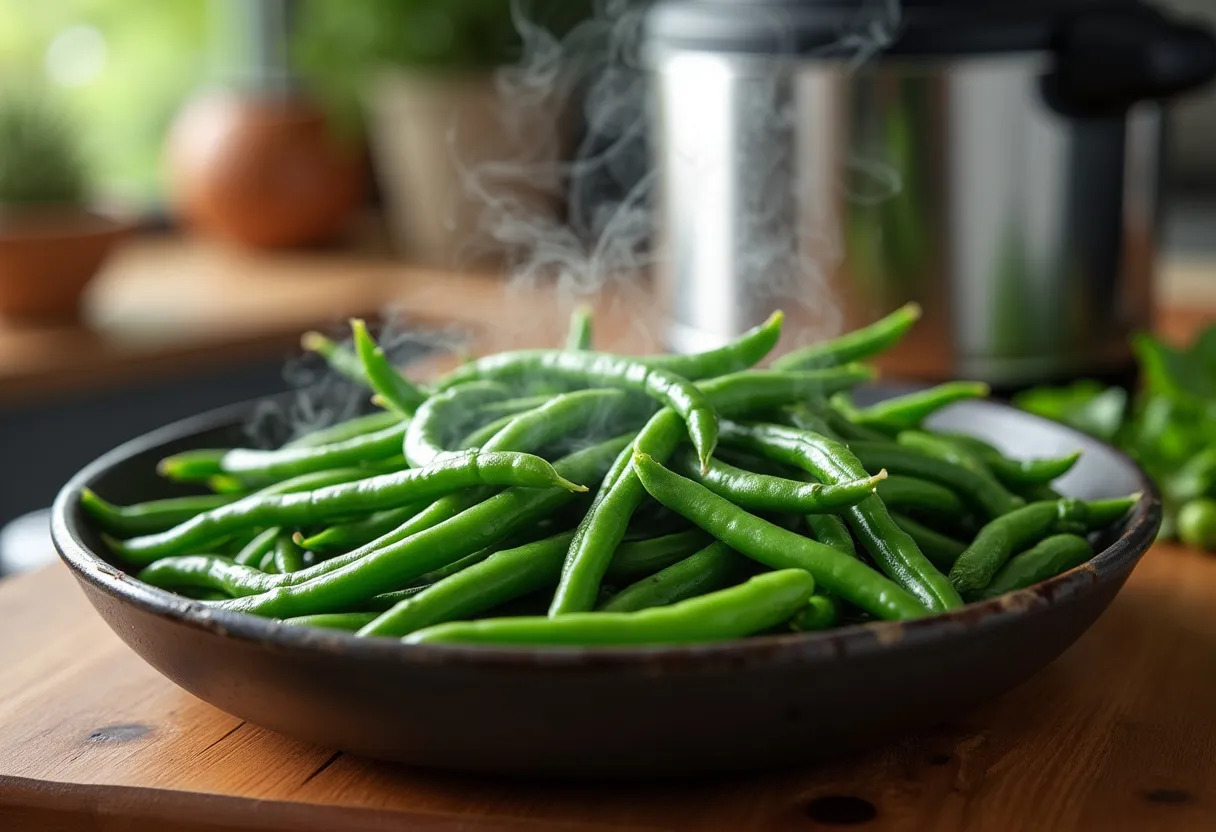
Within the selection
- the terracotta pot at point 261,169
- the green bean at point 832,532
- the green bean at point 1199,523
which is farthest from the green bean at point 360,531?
the terracotta pot at point 261,169

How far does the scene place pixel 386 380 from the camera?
1338 millimetres

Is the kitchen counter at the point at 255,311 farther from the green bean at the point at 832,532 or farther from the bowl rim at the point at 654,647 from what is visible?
the bowl rim at the point at 654,647

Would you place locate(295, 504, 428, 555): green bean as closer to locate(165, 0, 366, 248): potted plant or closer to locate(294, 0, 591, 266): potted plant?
locate(294, 0, 591, 266): potted plant

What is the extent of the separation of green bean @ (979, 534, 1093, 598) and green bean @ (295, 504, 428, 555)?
0.48m

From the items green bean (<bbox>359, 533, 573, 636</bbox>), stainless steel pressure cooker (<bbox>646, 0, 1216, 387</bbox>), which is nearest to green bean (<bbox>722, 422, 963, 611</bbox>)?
green bean (<bbox>359, 533, 573, 636</bbox>)

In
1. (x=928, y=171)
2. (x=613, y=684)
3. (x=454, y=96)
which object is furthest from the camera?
(x=454, y=96)

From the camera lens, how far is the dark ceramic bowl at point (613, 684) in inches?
33.2

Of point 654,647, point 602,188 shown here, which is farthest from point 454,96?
point 654,647

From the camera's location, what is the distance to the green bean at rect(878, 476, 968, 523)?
120 cm

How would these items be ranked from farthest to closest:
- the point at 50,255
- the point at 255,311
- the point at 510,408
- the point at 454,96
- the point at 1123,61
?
1. the point at 454,96
2. the point at 255,311
3. the point at 50,255
4. the point at 1123,61
5. the point at 510,408

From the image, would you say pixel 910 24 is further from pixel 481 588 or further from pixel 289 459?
pixel 481 588

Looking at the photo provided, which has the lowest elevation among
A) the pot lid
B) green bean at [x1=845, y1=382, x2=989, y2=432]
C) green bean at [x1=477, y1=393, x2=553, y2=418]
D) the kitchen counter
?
the kitchen counter

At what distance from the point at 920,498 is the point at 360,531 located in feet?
1.60

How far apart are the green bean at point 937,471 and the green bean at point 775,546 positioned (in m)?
0.21
